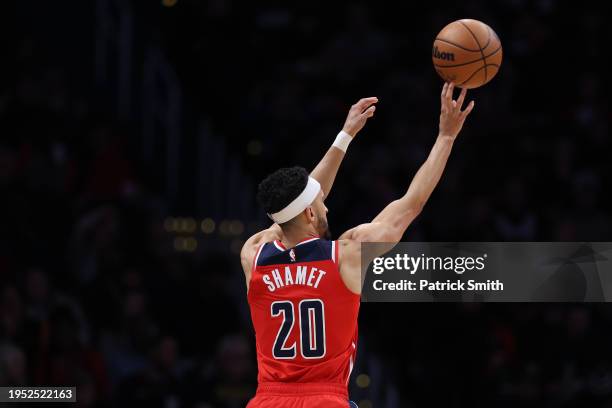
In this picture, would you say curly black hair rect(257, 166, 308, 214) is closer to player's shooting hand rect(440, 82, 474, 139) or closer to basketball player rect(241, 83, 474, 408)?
basketball player rect(241, 83, 474, 408)

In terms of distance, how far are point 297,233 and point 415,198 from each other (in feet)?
2.26

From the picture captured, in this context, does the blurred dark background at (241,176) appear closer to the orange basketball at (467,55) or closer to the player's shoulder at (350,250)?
the orange basketball at (467,55)

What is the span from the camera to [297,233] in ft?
20.9

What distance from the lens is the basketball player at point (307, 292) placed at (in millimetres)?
6223

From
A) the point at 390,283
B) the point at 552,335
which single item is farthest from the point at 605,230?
the point at 390,283

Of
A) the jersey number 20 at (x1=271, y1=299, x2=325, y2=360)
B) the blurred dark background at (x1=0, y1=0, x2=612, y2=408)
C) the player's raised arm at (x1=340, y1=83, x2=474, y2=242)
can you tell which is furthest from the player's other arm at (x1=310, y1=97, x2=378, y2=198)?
the blurred dark background at (x1=0, y1=0, x2=612, y2=408)

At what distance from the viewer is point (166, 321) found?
11.5 metres

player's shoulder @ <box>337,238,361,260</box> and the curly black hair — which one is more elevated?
the curly black hair

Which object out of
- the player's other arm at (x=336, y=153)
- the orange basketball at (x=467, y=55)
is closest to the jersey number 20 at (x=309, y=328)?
the player's other arm at (x=336, y=153)

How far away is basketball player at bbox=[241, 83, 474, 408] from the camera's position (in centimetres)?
622

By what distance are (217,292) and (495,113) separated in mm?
4679

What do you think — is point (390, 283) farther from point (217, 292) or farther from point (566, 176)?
point (566, 176)

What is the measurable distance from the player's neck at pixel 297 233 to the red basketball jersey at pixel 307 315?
67mm

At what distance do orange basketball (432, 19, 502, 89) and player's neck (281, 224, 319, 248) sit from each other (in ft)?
5.14
